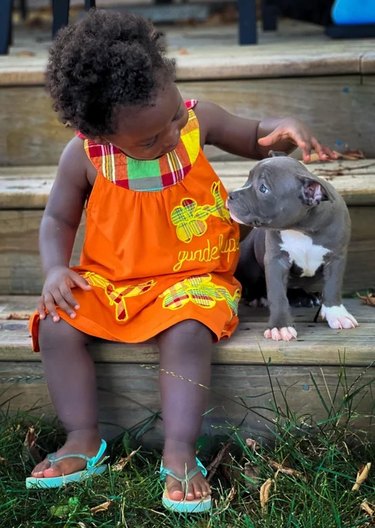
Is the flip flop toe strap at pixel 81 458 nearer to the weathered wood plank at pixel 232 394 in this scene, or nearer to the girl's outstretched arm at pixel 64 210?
the weathered wood plank at pixel 232 394

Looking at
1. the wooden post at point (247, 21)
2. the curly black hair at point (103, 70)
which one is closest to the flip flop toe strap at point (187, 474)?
the curly black hair at point (103, 70)

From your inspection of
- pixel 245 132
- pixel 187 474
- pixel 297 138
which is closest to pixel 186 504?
pixel 187 474

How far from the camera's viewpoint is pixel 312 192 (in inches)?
92.8

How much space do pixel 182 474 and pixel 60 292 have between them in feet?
1.85

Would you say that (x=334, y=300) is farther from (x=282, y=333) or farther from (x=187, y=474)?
(x=187, y=474)

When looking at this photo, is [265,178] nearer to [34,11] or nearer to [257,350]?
[257,350]

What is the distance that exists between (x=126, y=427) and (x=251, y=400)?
1.18ft

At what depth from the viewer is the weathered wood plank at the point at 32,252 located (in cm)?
289

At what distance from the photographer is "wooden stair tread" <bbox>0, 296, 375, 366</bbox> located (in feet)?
7.88

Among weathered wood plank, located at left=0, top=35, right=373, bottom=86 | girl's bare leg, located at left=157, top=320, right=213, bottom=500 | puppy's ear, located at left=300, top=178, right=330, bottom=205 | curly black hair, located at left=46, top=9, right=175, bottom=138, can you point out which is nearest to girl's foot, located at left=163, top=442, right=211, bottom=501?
girl's bare leg, located at left=157, top=320, right=213, bottom=500

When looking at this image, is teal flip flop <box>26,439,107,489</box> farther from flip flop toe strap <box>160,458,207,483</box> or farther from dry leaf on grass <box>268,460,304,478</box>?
dry leaf on grass <box>268,460,304,478</box>

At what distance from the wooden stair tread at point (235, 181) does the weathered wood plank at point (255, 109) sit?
13 centimetres

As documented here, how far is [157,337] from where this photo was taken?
2.47 metres

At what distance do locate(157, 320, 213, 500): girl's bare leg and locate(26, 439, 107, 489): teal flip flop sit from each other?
0.60 ft
